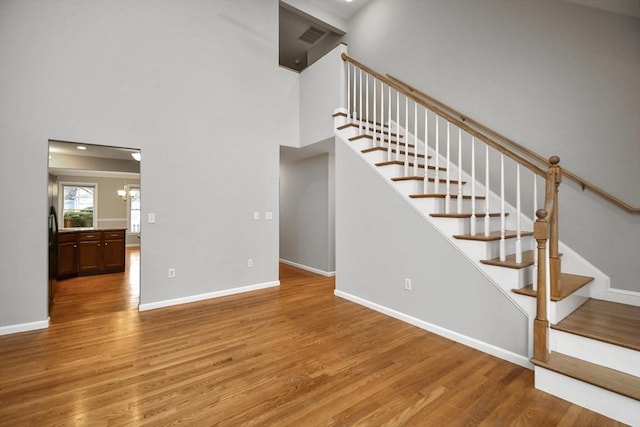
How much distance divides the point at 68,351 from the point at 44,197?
1.66 m

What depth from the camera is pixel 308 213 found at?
582 cm

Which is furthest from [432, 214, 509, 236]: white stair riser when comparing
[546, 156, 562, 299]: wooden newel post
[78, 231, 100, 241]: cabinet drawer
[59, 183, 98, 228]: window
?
[59, 183, 98, 228]: window

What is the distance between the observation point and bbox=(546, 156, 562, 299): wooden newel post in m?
2.19

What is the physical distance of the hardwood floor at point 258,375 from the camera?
5.74ft

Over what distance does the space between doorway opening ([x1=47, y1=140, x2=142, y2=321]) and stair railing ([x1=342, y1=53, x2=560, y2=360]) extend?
129 inches

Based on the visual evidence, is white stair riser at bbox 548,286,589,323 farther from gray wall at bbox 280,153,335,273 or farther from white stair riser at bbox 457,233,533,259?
gray wall at bbox 280,153,335,273

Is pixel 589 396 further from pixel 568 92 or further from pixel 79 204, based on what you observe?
pixel 79 204

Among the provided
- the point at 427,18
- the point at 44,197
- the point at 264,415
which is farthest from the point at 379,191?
the point at 44,197

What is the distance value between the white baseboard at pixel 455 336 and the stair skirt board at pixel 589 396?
0.28 meters

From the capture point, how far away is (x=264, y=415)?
1.75 metres

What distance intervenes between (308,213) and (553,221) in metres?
4.13

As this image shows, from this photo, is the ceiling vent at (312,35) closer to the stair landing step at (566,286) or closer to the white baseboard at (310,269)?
the white baseboard at (310,269)

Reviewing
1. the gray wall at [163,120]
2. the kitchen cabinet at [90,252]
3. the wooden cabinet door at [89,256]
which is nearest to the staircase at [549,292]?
the gray wall at [163,120]

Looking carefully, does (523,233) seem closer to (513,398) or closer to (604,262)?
(604,262)
